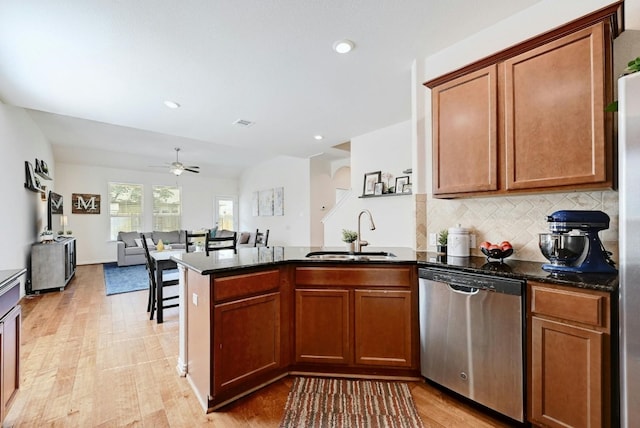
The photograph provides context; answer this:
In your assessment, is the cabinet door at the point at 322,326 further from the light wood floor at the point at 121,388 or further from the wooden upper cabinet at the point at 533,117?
the wooden upper cabinet at the point at 533,117

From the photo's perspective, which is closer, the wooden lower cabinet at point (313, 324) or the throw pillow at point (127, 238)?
the wooden lower cabinet at point (313, 324)

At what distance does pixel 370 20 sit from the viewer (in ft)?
7.20

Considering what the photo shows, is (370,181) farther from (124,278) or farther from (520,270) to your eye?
(124,278)

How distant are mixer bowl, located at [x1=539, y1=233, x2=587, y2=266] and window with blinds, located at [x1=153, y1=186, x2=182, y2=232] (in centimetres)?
969

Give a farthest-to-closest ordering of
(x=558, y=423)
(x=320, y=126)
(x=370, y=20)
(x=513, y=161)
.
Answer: (x=320, y=126) < (x=370, y=20) < (x=513, y=161) < (x=558, y=423)

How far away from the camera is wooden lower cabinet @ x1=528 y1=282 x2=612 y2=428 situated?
1.41 metres

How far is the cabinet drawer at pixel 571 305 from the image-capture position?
1.41m

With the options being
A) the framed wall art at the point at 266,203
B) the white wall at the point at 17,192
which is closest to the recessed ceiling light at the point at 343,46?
the white wall at the point at 17,192

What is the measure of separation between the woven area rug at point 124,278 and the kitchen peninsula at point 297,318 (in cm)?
366

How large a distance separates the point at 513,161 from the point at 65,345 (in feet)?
13.7

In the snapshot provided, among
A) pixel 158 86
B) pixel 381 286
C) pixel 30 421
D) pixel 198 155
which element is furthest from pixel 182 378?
pixel 198 155

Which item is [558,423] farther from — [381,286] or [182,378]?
[182,378]

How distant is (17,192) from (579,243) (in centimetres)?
644

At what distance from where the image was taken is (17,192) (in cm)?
432
